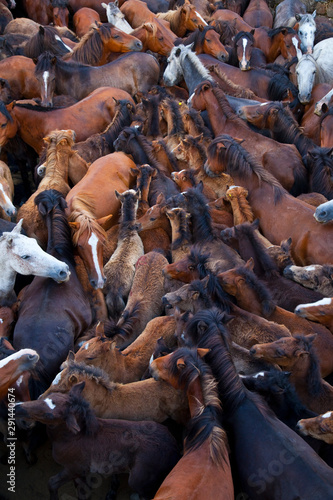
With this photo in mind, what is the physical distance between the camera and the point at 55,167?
564 centimetres

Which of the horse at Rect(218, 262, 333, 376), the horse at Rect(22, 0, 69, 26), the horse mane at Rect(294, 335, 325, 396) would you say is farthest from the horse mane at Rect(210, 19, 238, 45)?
the horse mane at Rect(294, 335, 325, 396)

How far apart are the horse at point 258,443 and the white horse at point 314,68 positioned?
5.10m

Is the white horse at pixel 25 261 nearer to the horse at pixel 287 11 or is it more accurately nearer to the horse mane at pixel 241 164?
the horse mane at pixel 241 164

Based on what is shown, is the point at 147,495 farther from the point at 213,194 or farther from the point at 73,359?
the point at 213,194

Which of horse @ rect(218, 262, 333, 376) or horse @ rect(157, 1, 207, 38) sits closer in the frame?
horse @ rect(218, 262, 333, 376)

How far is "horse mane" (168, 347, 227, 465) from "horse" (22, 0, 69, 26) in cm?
899

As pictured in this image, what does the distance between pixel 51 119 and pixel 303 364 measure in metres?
4.70

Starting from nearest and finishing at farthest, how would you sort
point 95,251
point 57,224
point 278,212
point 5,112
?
point 95,251
point 57,224
point 278,212
point 5,112

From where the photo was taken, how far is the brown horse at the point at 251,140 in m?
5.77

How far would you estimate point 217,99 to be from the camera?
21.7 feet

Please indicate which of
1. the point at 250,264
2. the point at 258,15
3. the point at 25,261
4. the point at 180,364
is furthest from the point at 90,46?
the point at 180,364

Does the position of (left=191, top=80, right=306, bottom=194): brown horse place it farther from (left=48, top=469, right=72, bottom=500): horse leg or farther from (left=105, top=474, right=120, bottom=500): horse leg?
(left=48, top=469, right=72, bottom=500): horse leg

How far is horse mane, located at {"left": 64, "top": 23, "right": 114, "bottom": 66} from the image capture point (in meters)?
7.88

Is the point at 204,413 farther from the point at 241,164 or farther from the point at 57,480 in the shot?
the point at 241,164
